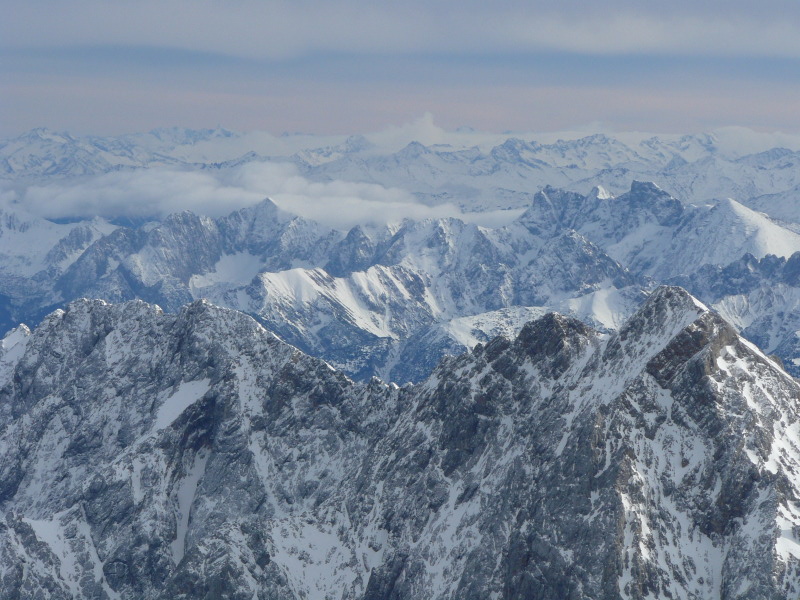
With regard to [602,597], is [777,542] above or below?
above

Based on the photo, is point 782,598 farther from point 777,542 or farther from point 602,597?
point 602,597

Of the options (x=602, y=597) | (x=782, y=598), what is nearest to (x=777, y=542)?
(x=782, y=598)

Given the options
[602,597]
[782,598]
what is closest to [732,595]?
[782,598]

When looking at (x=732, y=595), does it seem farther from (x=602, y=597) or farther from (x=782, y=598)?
(x=602, y=597)
